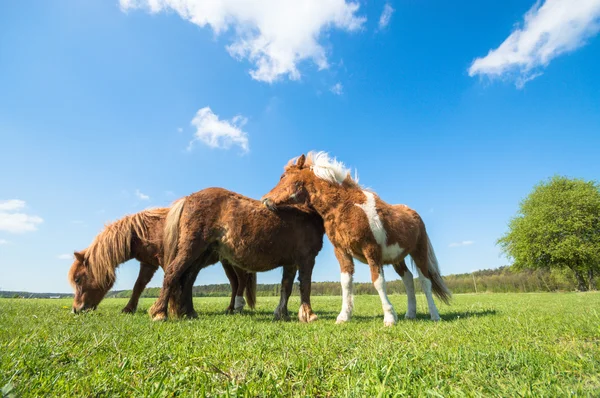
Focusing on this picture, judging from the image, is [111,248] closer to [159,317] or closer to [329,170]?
[159,317]

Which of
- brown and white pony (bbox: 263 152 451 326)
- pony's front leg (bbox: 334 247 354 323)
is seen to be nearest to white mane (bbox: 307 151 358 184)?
brown and white pony (bbox: 263 152 451 326)

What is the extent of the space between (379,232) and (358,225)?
13.1 inches

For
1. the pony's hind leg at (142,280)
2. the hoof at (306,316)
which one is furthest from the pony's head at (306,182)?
the pony's hind leg at (142,280)

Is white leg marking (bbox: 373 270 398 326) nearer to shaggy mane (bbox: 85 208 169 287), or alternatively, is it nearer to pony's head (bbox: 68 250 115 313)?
shaggy mane (bbox: 85 208 169 287)

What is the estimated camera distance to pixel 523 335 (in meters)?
2.98

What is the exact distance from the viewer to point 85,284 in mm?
6574

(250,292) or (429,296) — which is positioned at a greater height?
(250,292)

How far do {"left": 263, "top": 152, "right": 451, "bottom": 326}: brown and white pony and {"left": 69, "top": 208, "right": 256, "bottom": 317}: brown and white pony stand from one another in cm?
306

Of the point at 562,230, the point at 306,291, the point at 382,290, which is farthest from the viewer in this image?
the point at 562,230

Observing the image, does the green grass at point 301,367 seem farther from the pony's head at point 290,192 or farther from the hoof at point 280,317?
the pony's head at point 290,192

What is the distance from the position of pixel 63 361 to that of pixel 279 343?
5.02ft

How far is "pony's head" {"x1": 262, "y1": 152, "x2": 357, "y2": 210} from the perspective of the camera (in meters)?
5.39

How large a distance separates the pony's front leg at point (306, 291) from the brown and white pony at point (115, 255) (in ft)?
10.5

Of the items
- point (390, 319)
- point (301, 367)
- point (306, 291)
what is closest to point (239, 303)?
point (306, 291)
